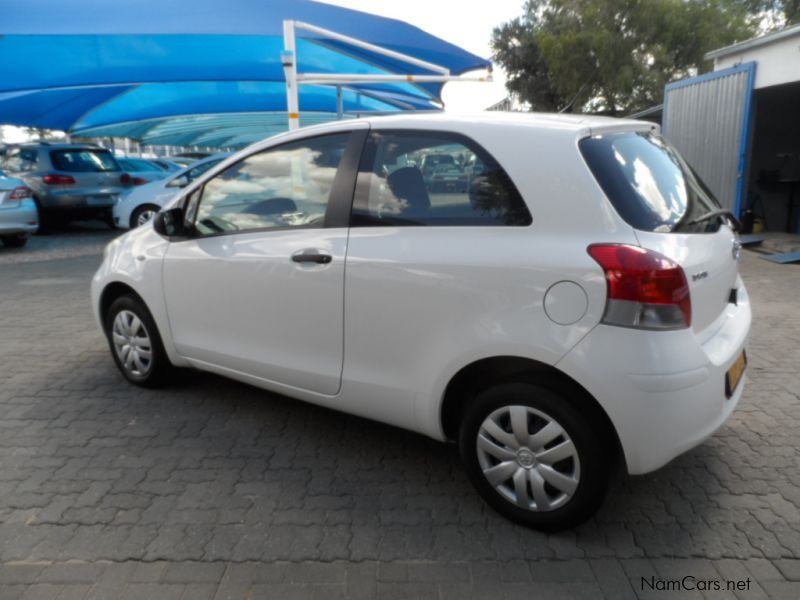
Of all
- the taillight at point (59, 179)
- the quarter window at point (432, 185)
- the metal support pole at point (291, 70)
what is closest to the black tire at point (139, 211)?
the taillight at point (59, 179)

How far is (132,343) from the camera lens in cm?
435

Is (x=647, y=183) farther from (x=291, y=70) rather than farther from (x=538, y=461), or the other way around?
(x=291, y=70)

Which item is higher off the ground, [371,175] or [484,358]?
[371,175]

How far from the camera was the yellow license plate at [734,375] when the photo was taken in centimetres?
272

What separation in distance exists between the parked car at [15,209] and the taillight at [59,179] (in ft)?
6.52

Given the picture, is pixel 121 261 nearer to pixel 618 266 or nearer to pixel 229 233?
pixel 229 233

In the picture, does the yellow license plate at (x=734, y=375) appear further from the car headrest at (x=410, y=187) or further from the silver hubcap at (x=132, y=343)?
the silver hubcap at (x=132, y=343)

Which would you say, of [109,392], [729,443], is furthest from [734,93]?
[109,392]

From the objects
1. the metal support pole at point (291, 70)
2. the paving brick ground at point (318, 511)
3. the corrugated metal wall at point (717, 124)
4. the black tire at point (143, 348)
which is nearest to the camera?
the paving brick ground at point (318, 511)

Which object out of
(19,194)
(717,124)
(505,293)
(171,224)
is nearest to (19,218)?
(19,194)

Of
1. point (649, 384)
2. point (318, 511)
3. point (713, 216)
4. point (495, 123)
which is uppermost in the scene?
point (495, 123)

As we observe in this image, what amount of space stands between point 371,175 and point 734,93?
32.7 ft

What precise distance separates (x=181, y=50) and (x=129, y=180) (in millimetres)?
4946

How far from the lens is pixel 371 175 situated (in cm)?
314
